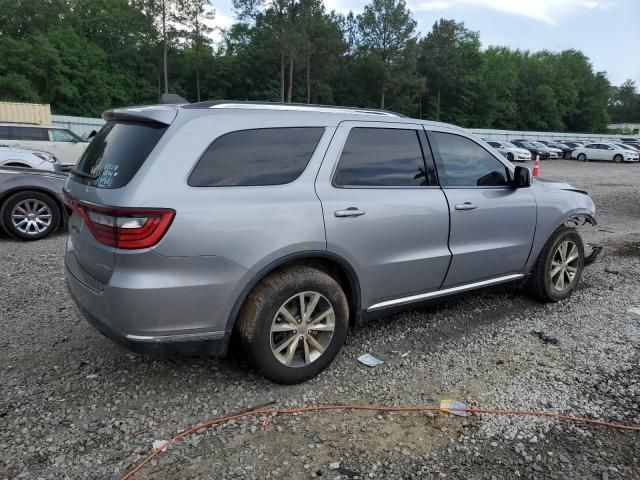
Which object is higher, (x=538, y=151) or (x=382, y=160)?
(x=382, y=160)

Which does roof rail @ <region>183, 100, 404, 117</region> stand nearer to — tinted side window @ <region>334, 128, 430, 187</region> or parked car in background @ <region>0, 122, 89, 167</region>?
tinted side window @ <region>334, 128, 430, 187</region>

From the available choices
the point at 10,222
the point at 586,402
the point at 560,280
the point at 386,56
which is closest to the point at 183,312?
the point at 586,402

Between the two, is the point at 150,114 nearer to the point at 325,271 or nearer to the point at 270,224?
the point at 270,224

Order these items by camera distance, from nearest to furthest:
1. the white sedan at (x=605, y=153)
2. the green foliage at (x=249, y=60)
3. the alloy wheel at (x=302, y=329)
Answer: the alloy wheel at (x=302, y=329)
the white sedan at (x=605, y=153)
the green foliage at (x=249, y=60)

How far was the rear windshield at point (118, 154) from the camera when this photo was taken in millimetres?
2744

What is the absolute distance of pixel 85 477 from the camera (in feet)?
7.80

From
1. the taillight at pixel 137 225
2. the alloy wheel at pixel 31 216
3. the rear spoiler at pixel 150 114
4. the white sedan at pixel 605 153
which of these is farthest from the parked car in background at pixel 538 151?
the taillight at pixel 137 225

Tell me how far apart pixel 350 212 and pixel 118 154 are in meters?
1.46

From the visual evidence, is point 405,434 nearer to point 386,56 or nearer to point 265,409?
point 265,409

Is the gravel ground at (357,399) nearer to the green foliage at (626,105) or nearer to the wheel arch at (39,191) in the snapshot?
the wheel arch at (39,191)

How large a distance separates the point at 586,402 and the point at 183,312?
8.35 feet

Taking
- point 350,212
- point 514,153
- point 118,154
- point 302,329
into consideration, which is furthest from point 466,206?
point 514,153

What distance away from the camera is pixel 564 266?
4.82 metres

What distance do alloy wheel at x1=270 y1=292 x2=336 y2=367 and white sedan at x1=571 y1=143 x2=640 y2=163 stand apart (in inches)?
1524
